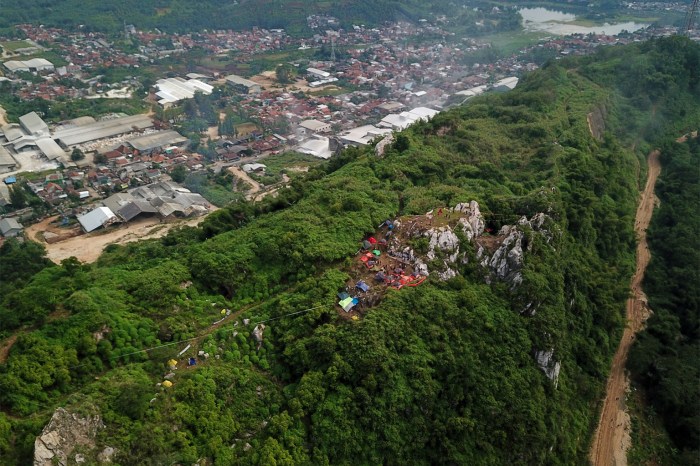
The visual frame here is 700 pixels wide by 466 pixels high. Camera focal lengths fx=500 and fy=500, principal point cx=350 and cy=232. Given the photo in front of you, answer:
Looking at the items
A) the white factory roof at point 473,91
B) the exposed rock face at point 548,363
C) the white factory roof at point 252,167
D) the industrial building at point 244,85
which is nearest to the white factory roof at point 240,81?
the industrial building at point 244,85

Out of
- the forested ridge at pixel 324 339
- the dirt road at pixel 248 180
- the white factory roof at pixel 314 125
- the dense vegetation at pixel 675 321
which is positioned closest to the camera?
the forested ridge at pixel 324 339

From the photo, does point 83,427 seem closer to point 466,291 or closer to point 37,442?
point 37,442

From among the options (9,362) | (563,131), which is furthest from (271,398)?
(563,131)

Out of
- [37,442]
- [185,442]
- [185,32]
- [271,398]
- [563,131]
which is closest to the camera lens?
[37,442]

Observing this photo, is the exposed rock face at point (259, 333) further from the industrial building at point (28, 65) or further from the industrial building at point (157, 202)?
the industrial building at point (28, 65)

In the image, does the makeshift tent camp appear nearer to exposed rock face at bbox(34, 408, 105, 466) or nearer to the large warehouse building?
exposed rock face at bbox(34, 408, 105, 466)

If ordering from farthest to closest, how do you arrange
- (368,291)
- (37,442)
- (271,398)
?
(368,291), (271,398), (37,442)
